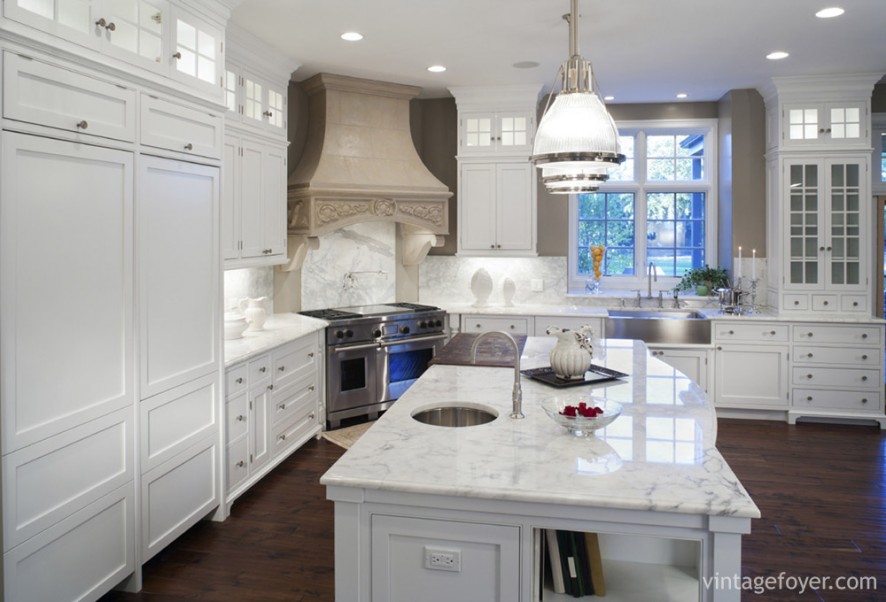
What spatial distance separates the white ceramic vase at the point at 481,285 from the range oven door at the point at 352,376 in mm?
1209

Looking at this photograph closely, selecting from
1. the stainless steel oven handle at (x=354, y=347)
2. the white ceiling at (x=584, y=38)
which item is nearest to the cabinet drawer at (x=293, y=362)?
the stainless steel oven handle at (x=354, y=347)

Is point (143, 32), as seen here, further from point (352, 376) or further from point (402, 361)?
point (402, 361)

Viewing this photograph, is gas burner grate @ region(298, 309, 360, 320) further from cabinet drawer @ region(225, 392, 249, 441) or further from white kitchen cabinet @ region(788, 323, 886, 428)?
white kitchen cabinet @ region(788, 323, 886, 428)

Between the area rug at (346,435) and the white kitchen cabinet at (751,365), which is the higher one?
the white kitchen cabinet at (751,365)

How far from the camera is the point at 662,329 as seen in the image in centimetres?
578

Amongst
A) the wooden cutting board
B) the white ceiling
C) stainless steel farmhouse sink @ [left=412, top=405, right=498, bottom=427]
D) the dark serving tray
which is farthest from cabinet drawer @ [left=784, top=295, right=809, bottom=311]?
stainless steel farmhouse sink @ [left=412, top=405, right=498, bottom=427]

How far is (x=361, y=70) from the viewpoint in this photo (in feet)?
17.4

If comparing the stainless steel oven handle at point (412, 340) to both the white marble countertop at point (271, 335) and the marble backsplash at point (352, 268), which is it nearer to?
the white marble countertop at point (271, 335)

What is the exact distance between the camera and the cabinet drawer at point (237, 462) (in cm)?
370

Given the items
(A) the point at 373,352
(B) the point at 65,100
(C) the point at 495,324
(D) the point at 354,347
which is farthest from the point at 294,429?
(B) the point at 65,100

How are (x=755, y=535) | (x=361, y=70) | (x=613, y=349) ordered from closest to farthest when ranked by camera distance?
(x=755, y=535)
(x=613, y=349)
(x=361, y=70)

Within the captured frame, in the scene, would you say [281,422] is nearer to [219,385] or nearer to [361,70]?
[219,385]

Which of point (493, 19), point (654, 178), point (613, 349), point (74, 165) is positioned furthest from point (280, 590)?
point (654, 178)

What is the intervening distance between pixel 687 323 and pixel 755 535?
2586 millimetres
